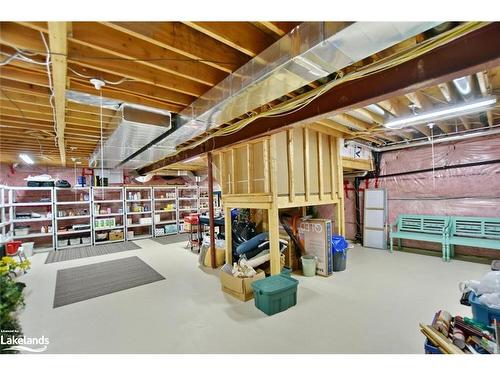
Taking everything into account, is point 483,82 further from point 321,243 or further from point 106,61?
point 106,61

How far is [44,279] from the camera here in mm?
4156

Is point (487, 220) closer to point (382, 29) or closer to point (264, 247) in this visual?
point (264, 247)

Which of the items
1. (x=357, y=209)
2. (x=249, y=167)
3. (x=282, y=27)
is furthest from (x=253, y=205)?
(x=357, y=209)

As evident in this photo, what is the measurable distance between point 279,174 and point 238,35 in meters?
2.20

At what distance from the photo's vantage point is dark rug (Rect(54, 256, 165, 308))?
3.43 m

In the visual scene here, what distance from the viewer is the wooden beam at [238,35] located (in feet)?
4.98

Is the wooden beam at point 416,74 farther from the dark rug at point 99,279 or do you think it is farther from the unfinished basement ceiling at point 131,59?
the dark rug at point 99,279

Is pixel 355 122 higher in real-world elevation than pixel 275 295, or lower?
higher

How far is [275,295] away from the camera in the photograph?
8.68 ft

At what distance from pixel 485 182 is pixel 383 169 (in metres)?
1.86

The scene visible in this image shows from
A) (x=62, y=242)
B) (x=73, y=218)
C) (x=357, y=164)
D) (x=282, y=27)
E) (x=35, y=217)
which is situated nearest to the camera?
(x=282, y=27)
